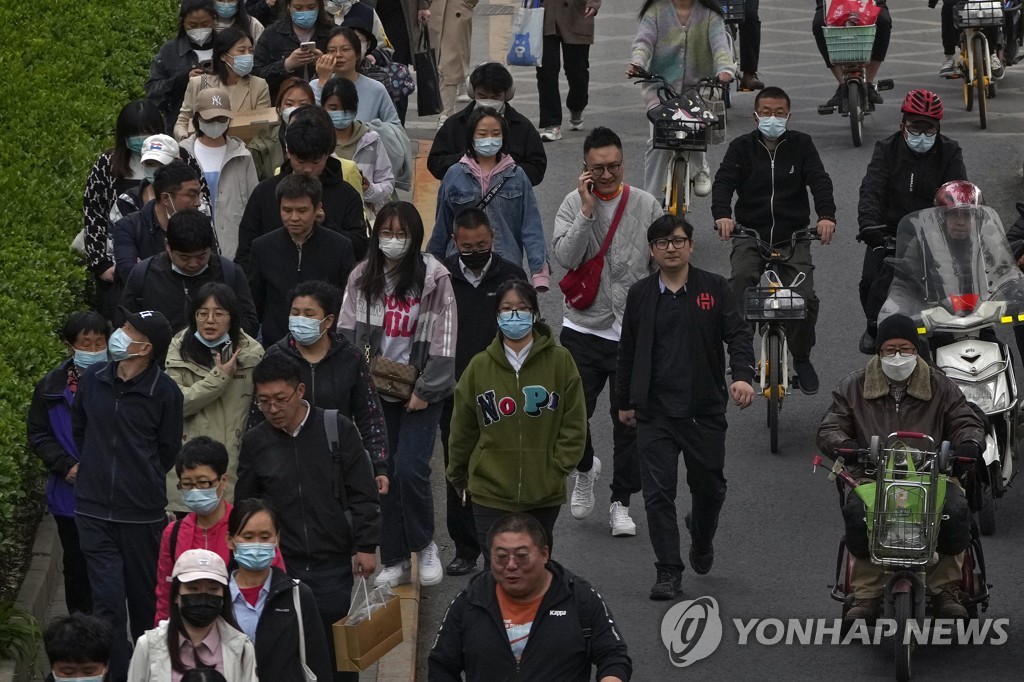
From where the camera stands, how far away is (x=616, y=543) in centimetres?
1197

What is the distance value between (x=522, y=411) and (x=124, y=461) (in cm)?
191

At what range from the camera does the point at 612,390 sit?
1223 centimetres

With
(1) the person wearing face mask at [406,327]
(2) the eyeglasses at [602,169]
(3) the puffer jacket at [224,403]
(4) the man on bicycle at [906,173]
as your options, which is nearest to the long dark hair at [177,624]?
(3) the puffer jacket at [224,403]

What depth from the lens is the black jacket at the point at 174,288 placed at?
1094 cm

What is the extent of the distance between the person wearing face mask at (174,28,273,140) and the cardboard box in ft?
18.0

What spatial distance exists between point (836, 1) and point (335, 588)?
430 inches

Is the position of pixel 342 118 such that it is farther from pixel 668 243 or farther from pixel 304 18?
pixel 668 243

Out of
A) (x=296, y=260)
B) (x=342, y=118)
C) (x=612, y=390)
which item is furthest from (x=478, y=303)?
(x=342, y=118)

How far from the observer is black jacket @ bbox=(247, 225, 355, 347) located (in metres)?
11.3

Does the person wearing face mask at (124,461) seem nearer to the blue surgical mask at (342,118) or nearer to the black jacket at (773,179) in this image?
the blue surgical mask at (342,118)

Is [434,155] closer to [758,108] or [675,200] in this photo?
[758,108]

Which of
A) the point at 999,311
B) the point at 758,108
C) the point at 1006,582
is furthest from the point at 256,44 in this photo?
the point at 1006,582

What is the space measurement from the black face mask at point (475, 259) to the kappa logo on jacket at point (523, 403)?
1.11m

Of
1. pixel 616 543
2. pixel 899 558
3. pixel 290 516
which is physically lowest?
pixel 616 543
